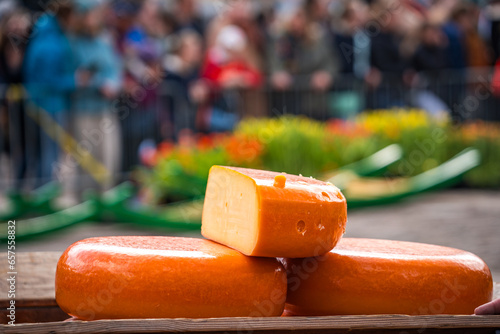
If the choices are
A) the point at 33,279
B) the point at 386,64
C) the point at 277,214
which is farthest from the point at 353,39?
the point at 277,214

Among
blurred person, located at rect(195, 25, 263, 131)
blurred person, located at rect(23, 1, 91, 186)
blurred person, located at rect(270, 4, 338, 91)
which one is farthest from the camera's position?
blurred person, located at rect(270, 4, 338, 91)

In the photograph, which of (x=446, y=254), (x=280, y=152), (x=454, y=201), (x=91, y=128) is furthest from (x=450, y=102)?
(x=446, y=254)

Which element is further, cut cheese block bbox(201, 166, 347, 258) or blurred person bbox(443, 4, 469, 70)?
blurred person bbox(443, 4, 469, 70)

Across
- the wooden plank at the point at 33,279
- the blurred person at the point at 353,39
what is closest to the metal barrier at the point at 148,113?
the blurred person at the point at 353,39

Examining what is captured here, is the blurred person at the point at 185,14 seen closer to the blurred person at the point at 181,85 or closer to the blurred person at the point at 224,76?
the blurred person at the point at 181,85

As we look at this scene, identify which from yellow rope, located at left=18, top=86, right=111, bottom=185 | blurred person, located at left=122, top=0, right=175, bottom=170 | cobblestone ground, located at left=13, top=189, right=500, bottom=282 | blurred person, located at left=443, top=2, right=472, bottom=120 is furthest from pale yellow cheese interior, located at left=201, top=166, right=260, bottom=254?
blurred person, located at left=443, top=2, right=472, bottom=120

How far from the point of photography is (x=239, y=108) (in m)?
9.38

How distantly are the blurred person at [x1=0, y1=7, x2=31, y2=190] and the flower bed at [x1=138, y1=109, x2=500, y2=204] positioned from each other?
1.43 m

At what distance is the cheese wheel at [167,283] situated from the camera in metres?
1.78

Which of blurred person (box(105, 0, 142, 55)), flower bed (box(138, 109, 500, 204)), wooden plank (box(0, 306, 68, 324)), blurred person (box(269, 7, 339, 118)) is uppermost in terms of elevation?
blurred person (box(105, 0, 142, 55))

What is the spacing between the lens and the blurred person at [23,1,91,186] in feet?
24.9

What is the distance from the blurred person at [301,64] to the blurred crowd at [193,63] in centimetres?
2

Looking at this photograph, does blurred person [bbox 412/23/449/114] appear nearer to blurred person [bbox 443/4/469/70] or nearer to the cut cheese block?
blurred person [bbox 443/4/469/70]

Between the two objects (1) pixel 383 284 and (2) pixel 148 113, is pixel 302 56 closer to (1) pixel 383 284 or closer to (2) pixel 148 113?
(2) pixel 148 113
